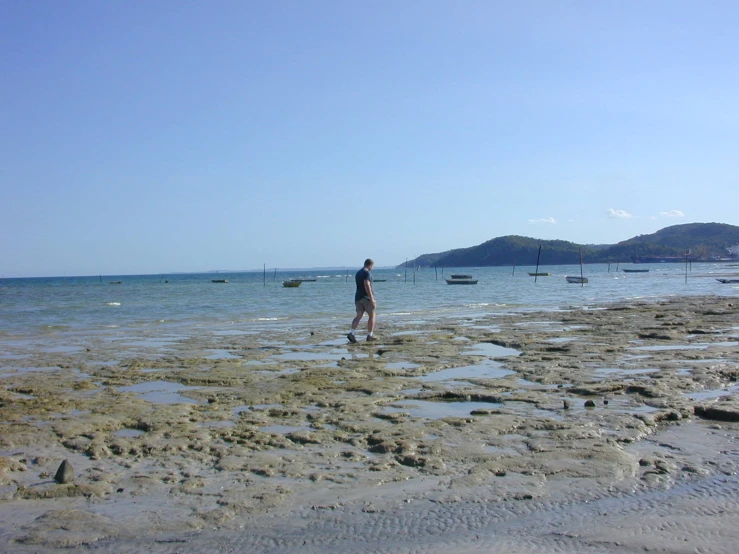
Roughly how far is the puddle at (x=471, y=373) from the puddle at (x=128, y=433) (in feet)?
14.5

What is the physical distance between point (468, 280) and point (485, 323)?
51.7m

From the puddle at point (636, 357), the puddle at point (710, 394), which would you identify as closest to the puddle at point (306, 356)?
the puddle at point (636, 357)

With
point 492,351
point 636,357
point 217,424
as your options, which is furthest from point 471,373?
point 217,424

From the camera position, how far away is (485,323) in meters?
21.1

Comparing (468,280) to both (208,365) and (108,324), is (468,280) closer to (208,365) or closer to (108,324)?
(108,324)

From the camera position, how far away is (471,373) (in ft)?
34.8

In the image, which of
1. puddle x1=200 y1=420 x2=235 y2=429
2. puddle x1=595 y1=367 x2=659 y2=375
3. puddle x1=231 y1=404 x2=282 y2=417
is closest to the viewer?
puddle x1=200 y1=420 x2=235 y2=429

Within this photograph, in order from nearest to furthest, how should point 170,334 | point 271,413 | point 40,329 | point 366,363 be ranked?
point 271,413
point 366,363
point 170,334
point 40,329

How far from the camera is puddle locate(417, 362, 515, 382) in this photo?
33.4 feet

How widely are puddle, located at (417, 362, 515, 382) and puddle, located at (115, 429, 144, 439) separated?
4.41 meters

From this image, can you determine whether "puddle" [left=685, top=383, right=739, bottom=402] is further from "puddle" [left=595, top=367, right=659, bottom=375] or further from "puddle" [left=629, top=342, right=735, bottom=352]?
"puddle" [left=629, top=342, right=735, bottom=352]

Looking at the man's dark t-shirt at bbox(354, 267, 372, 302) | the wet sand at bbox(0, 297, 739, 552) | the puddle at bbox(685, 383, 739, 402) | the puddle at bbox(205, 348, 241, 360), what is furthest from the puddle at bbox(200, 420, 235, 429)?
the man's dark t-shirt at bbox(354, 267, 372, 302)

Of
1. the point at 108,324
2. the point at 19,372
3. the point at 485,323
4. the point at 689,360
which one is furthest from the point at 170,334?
the point at 689,360

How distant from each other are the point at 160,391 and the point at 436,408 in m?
4.18
